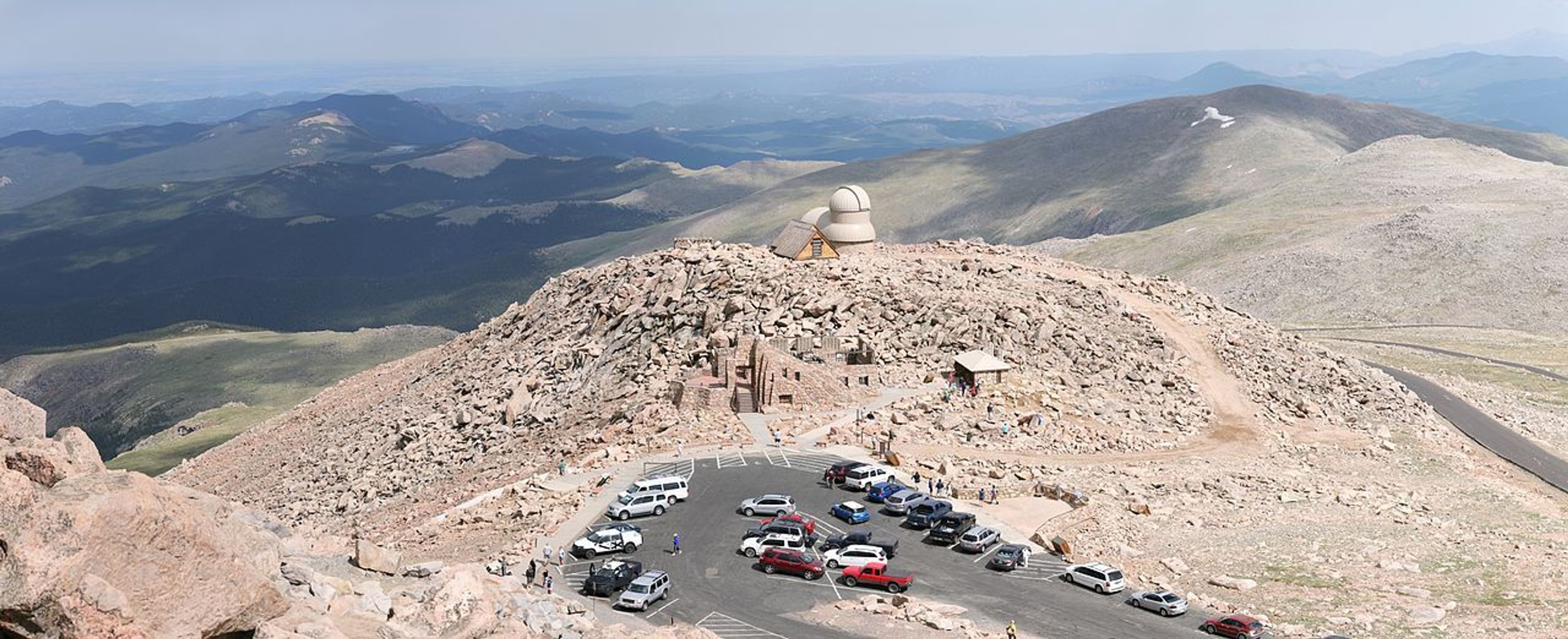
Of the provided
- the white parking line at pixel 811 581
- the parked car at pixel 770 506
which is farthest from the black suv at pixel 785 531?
the parked car at pixel 770 506

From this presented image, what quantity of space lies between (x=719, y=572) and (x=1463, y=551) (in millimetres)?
29880

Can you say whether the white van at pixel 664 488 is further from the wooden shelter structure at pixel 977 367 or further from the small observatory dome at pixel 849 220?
the small observatory dome at pixel 849 220

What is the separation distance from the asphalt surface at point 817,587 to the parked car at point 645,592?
0.98 feet

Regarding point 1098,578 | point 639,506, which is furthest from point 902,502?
point 639,506

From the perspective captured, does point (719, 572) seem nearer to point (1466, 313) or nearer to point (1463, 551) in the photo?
point (1463, 551)

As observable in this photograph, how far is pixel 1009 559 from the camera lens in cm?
4281

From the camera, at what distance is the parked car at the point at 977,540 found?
4444 centimetres

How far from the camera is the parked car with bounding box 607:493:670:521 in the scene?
4822cm

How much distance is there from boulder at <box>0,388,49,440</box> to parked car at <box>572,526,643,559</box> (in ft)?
63.6

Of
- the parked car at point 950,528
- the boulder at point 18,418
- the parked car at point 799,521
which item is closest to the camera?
the boulder at point 18,418

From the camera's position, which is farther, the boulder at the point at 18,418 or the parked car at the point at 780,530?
the parked car at the point at 780,530

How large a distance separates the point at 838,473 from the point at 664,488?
24.6 ft

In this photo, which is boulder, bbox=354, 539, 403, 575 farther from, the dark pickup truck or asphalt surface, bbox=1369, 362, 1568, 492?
asphalt surface, bbox=1369, 362, 1568, 492

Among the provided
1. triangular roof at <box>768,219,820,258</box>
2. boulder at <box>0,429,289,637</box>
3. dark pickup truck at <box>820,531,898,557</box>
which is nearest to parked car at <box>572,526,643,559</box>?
dark pickup truck at <box>820,531,898,557</box>
